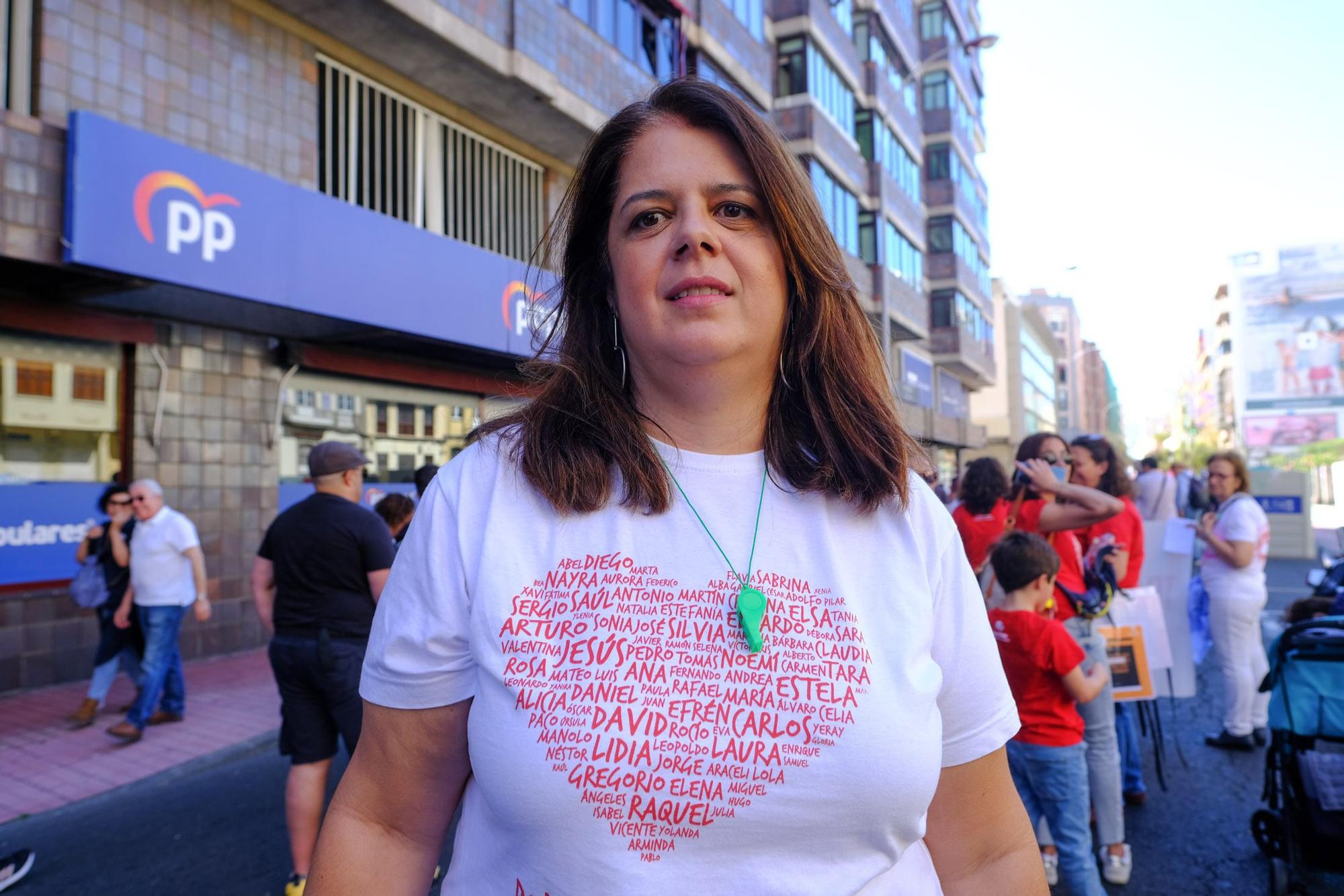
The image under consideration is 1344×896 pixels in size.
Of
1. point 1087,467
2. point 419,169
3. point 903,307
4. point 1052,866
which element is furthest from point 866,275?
point 1052,866

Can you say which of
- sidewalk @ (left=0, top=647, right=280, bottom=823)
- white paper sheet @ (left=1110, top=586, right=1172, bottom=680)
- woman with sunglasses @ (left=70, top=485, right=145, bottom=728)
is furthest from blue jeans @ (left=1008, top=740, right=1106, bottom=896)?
woman with sunglasses @ (left=70, top=485, right=145, bottom=728)

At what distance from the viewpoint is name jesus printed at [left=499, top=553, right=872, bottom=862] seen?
3.47 ft

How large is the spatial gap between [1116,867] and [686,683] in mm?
3778

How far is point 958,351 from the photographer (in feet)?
104

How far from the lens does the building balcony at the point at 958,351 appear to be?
3175cm

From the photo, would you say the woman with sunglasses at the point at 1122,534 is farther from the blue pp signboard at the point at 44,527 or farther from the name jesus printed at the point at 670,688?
the blue pp signboard at the point at 44,527

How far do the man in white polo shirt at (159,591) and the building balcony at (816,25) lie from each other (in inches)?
749

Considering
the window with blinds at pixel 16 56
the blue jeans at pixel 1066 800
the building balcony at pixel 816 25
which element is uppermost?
the building balcony at pixel 816 25

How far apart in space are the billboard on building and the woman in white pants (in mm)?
83591

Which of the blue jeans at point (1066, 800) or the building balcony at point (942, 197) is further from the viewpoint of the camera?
the building balcony at point (942, 197)

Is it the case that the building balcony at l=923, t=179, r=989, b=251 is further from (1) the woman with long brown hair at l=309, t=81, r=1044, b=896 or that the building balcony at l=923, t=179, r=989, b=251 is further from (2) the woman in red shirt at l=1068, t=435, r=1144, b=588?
(1) the woman with long brown hair at l=309, t=81, r=1044, b=896

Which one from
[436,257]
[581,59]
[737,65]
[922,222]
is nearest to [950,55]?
[922,222]

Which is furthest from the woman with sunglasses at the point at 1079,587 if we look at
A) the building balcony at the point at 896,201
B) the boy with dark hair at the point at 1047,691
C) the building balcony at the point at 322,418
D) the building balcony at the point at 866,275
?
the building balcony at the point at 896,201

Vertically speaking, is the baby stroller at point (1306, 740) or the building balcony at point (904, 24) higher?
the building balcony at point (904, 24)
